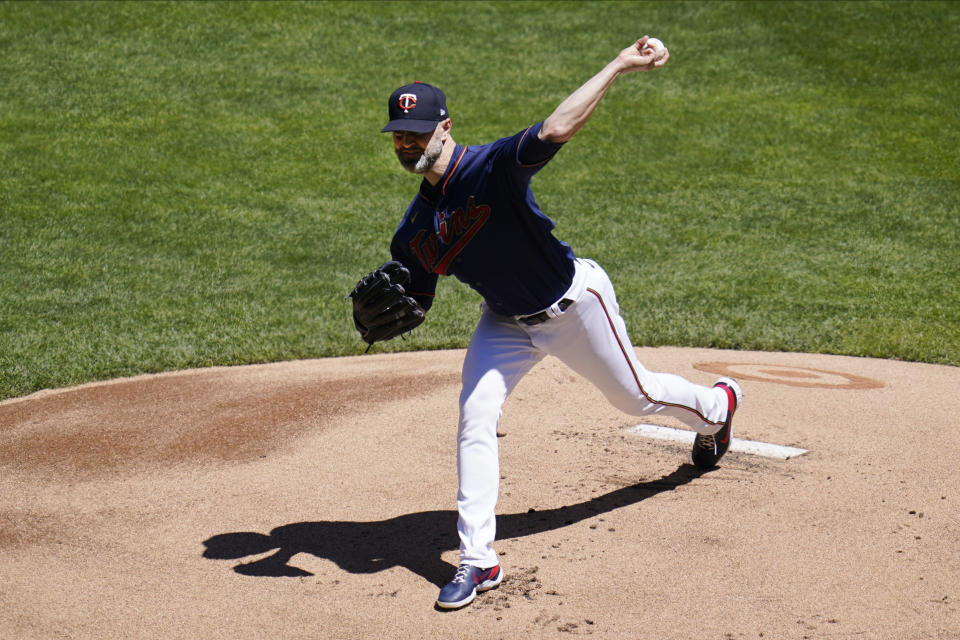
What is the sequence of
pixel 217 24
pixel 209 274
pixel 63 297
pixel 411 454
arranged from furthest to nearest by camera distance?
pixel 217 24, pixel 209 274, pixel 63 297, pixel 411 454

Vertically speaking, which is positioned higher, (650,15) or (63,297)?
(650,15)

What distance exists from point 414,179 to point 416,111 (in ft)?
24.7

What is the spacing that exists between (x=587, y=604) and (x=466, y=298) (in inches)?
197

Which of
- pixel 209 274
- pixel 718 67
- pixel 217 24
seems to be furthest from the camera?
pixel 217 24

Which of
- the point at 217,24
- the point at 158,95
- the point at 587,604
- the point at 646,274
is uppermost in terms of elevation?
the point at 217,24

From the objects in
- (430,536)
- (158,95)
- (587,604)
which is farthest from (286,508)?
(158,95)

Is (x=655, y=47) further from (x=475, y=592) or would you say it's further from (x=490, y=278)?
(x=475, y=592)

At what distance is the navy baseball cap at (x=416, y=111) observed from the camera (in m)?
3.95

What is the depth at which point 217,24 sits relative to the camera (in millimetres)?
14648

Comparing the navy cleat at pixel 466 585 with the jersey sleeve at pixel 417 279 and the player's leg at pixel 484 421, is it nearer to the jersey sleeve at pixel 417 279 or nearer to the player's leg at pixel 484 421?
the player's leg at pixel 484 421

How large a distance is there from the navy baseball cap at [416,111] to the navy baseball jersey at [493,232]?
178 mm

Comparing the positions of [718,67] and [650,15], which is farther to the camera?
[650,15]

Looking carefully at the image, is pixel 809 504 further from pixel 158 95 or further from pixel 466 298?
pixel 158 95

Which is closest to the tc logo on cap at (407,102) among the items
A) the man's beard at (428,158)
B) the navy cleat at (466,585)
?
the man's beard at (428,158)
